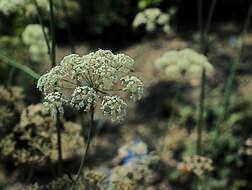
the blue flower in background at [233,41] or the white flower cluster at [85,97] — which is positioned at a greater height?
the blue flower in background at [233,41]

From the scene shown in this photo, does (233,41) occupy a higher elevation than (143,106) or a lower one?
higher

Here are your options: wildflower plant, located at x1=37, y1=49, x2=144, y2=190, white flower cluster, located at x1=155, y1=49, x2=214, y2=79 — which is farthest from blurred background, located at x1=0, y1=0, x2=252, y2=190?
wildflower plant, located at x1=37, y1=49, x2=144, y2=190

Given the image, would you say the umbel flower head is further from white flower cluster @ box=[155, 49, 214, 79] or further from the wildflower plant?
white flower cluster @ box=[155, 49, 214, 79]

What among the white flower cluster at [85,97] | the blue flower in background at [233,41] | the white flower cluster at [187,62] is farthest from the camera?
the blue flower in background at [233,41]

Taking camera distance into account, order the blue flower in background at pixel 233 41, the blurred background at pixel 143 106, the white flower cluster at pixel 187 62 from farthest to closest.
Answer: the blue flower in background at pixel 233 41 < the white flower cluster at pixel 187 62 < the blurred background at pixel 143 106

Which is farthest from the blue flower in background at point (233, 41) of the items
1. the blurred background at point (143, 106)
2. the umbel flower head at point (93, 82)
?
the umbel flower head at point (93, 82)

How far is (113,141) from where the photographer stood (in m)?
4.66

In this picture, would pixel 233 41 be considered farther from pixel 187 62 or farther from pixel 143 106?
pixel 187 62

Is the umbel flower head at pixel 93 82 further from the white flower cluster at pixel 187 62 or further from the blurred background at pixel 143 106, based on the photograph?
the white flower cluster at pixel 187 62

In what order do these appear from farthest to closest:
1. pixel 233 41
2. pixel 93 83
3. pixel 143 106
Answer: pixel 233 41
pixel 143 106
pixel 93 83

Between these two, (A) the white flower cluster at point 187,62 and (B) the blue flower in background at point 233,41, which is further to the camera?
(B) the blue flower in background at point 233,41

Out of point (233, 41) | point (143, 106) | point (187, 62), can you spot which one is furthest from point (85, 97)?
point (233, 41)

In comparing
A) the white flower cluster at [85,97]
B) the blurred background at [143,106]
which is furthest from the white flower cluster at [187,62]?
the white flower cluster at [85,97]

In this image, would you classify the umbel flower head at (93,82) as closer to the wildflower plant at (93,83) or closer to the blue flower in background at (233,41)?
the wildflower plant at (93,83)
